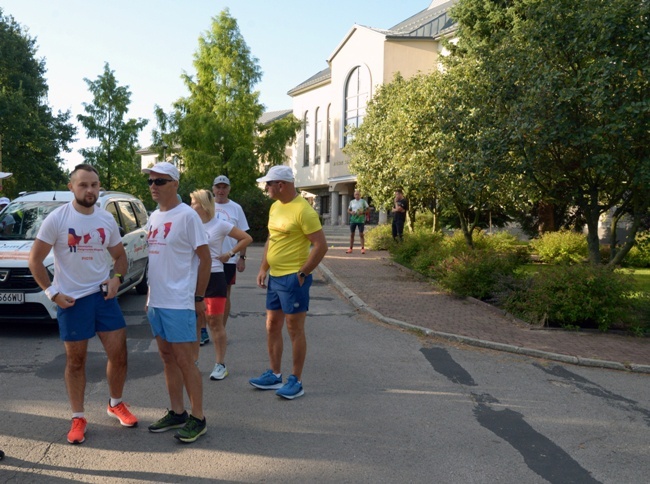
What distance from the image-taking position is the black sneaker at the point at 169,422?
14.3 feet

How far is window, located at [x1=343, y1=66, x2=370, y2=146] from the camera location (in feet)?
147

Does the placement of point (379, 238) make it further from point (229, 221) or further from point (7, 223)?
point (229, 221)

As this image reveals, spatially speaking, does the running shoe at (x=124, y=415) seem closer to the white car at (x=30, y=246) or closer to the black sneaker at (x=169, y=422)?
the black sneaker at (x=169, y=422)

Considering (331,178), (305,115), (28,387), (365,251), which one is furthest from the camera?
(305,115)

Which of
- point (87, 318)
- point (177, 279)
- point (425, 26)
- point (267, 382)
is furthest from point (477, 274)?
point (425, 26)

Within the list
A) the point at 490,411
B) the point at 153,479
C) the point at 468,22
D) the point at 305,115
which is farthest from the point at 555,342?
the point at 305,115

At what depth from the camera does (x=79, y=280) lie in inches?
164

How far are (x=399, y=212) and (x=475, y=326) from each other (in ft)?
34.7

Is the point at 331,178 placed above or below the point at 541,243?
above

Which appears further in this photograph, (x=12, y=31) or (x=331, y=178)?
(x=331, y=178)

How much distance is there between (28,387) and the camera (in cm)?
545

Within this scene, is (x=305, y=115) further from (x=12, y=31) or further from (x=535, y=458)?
(x=535, y=458)

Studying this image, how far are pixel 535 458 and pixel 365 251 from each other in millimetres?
17430

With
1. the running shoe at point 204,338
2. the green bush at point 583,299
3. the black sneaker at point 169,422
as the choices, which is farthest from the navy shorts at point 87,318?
the green bush at point 583,299
